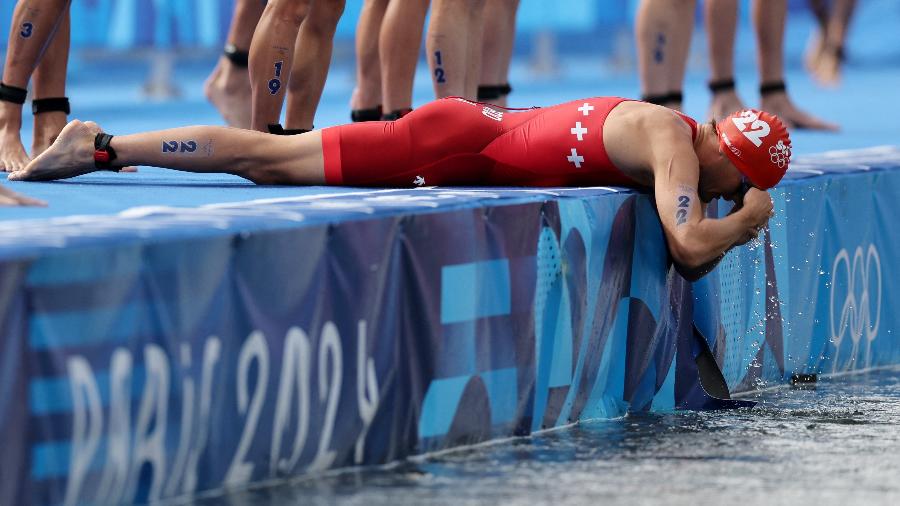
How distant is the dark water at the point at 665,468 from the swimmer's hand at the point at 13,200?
2.95 ft

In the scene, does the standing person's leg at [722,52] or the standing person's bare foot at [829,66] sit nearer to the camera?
the standing person's leg at [722,52]

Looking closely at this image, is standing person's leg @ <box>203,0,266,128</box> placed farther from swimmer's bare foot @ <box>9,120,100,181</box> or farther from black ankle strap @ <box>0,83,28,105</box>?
swimmer's bare foot @ <box>9,120,100,181</box>

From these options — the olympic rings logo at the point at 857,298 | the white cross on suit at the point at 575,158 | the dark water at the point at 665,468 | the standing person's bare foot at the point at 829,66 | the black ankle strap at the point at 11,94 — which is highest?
the standing person's bare foot at the point at 829,66

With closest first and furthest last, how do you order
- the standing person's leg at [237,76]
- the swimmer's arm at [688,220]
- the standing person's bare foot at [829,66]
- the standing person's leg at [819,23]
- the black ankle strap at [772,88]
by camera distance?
the swimmer's arm at [688,220] < the standing person's leg at [237,76] < the black ankle strap at [772,88] < the standing person's bare foot at [829,66] < the standing person's leg at [819,23]

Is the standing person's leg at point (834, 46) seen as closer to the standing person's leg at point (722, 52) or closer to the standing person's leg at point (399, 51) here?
the standing person's leg at point (722, 52)

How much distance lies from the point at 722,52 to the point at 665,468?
3449mm

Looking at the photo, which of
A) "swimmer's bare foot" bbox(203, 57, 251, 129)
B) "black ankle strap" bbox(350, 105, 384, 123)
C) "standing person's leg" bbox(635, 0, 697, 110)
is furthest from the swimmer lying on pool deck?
"standing person's leg" bbox(635, 0, 697, 110)

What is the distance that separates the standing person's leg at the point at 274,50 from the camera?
16.2 feet

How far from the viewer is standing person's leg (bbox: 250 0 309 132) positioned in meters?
4.94

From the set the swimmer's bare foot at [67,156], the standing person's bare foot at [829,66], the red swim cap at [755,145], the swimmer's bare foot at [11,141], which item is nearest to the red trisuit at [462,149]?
the red swim cap at [755,145]

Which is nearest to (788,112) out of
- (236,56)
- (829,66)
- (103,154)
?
(829,66)

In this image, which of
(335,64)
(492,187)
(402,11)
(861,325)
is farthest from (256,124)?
(335,64)

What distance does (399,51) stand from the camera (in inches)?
211

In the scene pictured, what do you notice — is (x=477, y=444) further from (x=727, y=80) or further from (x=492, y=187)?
(x=727, y=80)
